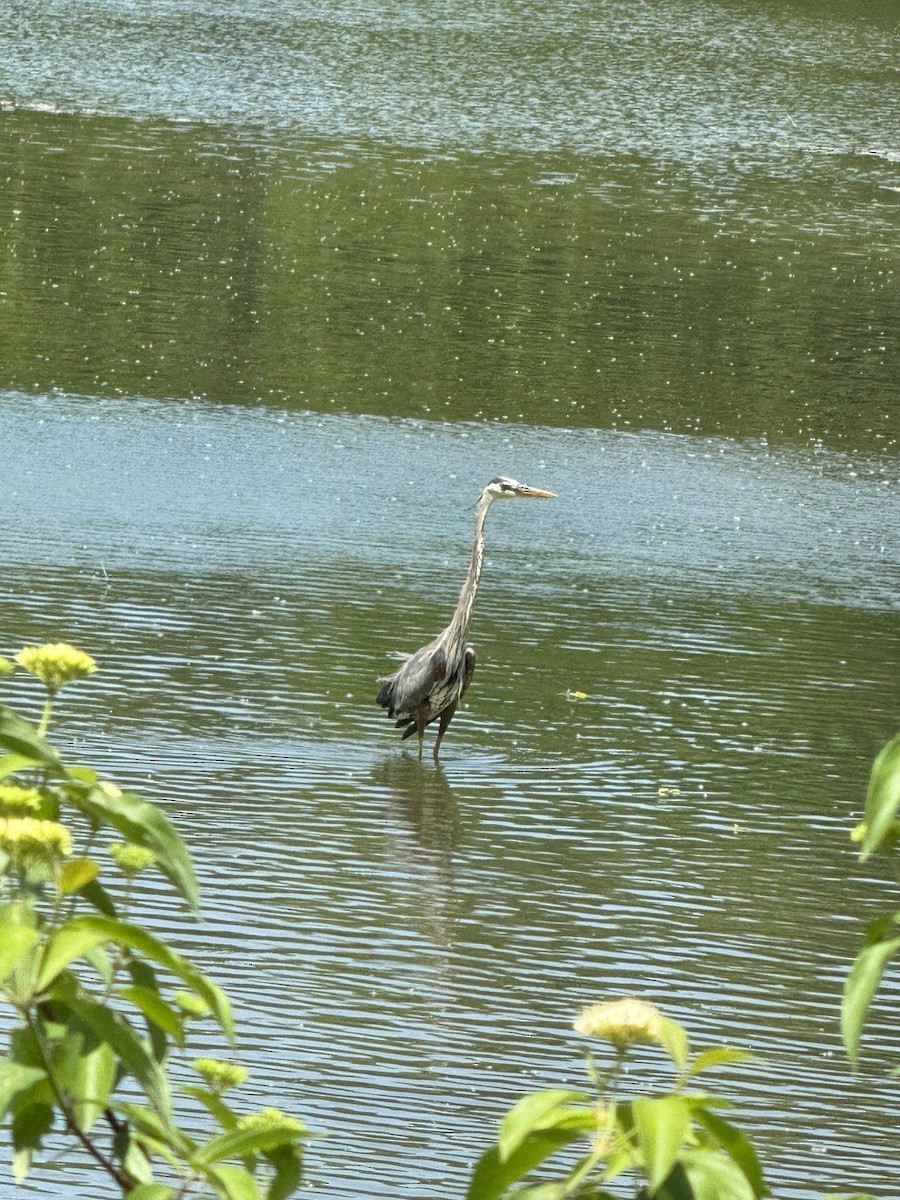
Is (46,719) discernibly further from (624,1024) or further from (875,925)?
(875,925)

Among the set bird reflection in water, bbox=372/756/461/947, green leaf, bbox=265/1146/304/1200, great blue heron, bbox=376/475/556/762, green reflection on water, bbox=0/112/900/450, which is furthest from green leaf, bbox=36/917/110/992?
green reflection on water, bbox=0/112/900/450

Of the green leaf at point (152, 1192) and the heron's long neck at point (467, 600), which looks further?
the heron's long neck at point (467, 600)

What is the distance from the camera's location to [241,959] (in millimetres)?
7695

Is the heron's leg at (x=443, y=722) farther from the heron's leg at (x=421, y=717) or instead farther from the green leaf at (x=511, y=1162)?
the green leaf at (x=511, y=1162)

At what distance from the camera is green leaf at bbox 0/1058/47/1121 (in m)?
1.69

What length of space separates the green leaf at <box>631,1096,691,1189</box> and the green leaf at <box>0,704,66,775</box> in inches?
21.8

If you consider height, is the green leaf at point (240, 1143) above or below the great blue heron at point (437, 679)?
above

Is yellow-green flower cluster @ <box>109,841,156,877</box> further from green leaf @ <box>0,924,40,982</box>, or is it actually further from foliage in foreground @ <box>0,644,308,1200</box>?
green leaf @ <box>0,924,40,982</box>

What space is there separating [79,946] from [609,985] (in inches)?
248

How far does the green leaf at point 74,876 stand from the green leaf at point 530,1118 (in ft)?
1.32

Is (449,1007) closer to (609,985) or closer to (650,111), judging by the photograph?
(609,985)

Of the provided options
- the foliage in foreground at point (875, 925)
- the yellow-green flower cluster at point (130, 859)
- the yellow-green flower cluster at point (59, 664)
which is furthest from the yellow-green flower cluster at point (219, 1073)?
the foliage in foreground at point (875, 925)

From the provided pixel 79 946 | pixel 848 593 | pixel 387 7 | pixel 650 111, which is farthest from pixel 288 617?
pixel 387 7

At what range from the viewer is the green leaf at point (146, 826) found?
1825 millimetres
